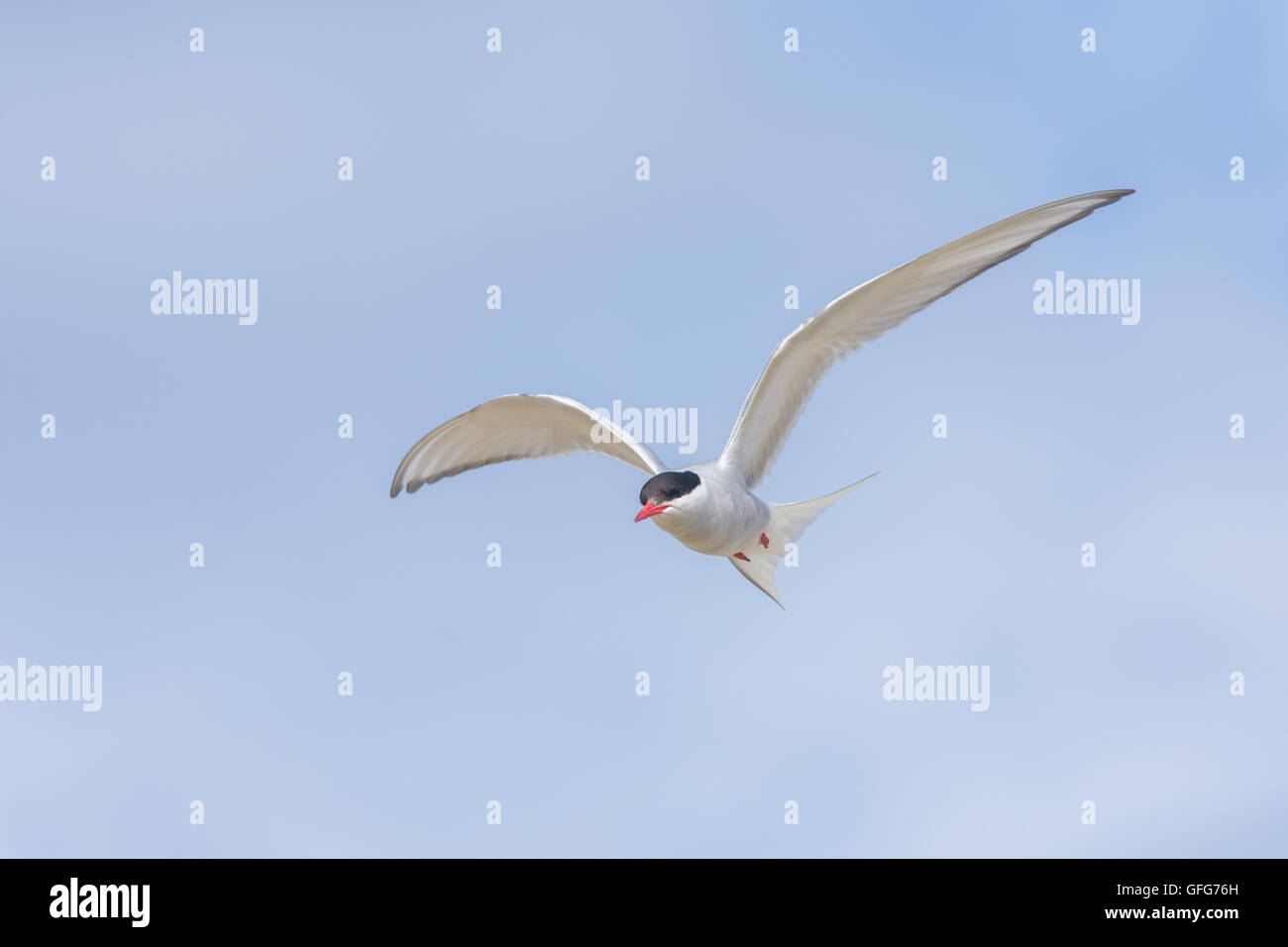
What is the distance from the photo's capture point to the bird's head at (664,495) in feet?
27.2

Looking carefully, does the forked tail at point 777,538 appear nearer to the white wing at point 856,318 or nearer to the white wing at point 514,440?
the white wing at point 856,318

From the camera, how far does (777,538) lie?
982cm

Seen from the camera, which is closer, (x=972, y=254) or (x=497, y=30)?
(x=972, y=254)

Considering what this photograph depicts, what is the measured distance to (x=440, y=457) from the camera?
1043 cm

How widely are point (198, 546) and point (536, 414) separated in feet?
17.4

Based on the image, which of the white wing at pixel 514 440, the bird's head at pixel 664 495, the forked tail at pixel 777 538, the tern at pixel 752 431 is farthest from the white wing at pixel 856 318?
the bird's head at pixel 664 495

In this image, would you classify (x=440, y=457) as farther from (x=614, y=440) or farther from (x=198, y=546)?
(x=198, y=546)

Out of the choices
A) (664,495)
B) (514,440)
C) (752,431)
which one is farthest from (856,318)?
(514,440)

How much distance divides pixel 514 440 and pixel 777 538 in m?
2.25

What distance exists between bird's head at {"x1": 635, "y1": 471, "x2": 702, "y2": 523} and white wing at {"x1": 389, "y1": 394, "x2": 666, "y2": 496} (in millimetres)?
989

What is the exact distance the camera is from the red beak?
8305 mm

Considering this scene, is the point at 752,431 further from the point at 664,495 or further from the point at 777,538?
the point at 664,495

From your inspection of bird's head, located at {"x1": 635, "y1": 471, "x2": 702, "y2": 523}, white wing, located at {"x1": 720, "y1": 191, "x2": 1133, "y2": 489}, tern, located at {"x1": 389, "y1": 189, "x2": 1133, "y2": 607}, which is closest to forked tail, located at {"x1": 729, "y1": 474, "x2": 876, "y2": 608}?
tern, located at {"x1": 389, "y1": 189, "x2": 1133, "y2": 607}
